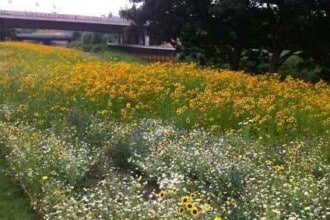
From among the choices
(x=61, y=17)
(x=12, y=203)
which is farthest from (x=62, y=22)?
(x=12, y=203)

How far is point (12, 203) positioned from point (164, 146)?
2071mm

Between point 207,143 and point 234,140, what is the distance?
1.27 feet

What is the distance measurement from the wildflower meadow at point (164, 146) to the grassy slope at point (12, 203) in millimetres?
127

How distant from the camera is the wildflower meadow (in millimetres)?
4926

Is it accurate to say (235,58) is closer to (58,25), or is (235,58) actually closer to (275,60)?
(275,60)

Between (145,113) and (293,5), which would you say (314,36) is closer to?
(293,5)

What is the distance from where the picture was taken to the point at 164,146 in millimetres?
7008

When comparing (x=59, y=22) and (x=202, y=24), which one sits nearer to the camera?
(x=202, y=24)

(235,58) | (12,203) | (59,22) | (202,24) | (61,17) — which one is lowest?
(12,203)

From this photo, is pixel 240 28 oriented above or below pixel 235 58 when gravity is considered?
above

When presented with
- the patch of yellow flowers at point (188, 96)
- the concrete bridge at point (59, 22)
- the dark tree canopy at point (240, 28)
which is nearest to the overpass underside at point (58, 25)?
the concrete bridge at point (59, 22)

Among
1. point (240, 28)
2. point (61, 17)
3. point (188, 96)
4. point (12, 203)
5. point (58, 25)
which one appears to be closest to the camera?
point (12, 203)

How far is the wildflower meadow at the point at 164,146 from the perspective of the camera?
493 centimetres

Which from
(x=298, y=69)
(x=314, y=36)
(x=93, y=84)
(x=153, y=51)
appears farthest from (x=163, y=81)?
(x=153, y=51)
